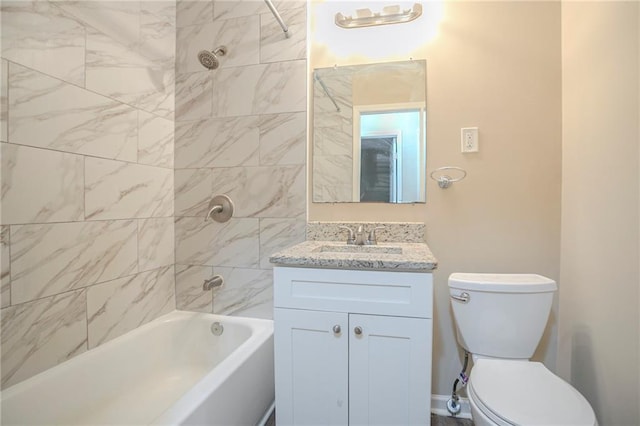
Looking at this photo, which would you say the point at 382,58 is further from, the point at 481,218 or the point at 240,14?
the point at 481,218

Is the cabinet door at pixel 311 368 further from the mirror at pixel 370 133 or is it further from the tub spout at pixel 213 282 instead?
the mirror at pixel 370 133

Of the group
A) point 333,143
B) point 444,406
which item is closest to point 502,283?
point 444,406

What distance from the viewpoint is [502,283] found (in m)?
1.22

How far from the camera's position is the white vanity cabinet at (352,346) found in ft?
3.38

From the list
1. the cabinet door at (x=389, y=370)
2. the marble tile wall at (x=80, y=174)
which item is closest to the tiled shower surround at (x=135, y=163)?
the marble tile wall at (x=80, y=174)

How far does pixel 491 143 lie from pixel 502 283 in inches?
28.6

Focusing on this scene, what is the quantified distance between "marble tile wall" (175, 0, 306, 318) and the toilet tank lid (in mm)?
851

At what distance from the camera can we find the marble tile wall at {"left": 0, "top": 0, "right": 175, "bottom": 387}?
101cm

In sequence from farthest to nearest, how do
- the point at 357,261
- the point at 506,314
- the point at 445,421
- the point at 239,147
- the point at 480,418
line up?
the point at 239,147, the point at 445,421, the point at 506,314, the point at 357,261, the point at 480,418

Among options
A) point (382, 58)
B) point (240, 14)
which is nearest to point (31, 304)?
point (240, 14)

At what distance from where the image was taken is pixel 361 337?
107 cm

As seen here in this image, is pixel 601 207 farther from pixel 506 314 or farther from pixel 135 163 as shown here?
pixel 135 163

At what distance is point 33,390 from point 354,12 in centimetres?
228

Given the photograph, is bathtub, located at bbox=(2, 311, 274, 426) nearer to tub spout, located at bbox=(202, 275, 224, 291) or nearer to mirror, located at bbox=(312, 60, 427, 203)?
tub spout, located at bbox=(202, 275, 224, 291)
